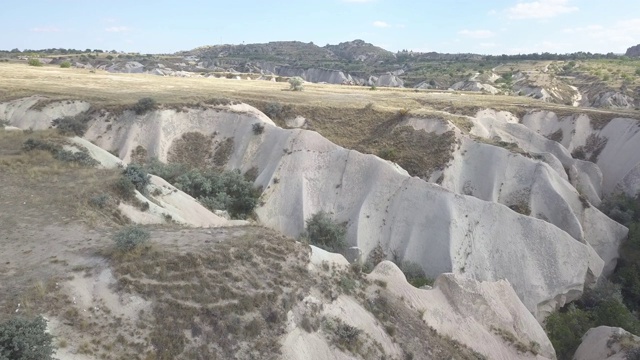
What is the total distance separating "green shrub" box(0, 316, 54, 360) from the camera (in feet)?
31.2

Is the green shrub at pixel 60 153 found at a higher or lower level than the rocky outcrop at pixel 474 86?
lower

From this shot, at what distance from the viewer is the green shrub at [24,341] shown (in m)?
9.52

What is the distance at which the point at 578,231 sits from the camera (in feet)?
90.0

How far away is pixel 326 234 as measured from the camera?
26.5 metres

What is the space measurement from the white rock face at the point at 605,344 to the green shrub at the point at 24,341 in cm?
1720

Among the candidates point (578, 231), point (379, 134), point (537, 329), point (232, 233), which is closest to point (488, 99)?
point (379, 134)

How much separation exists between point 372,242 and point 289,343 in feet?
48.5

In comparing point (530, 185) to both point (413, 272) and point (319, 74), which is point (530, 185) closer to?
point (413, 272)

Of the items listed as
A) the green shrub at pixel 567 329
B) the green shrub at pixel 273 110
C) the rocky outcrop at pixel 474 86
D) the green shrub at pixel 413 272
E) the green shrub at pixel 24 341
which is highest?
the rocky outcrop at pixel 474 86

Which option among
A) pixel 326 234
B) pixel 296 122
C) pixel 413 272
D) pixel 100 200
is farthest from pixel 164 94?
pixel 413 272

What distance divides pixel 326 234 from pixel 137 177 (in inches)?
414

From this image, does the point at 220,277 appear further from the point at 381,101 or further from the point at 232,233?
the point at 381,101

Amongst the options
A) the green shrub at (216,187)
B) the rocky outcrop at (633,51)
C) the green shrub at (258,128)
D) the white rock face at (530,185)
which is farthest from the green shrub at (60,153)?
the rocky outcrop at (633,51)

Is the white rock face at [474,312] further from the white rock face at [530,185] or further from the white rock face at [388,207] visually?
the white rock face at [530,185]
